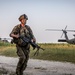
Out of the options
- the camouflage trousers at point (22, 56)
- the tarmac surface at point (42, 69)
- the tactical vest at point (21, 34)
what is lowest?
the tarmac surface at point (42, 69)

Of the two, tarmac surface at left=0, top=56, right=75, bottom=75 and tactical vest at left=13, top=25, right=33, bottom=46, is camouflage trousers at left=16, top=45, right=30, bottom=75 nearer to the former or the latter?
tactical vest at left=13, top=25, right=33, bottom=46

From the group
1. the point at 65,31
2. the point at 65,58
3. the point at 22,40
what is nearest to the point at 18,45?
the point at 22,40

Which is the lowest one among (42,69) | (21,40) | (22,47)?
(42,69)

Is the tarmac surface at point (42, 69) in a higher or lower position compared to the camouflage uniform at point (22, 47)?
lower

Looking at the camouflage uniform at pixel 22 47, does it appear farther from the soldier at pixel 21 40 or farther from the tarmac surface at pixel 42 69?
the tarmac surface at pixel 42 69

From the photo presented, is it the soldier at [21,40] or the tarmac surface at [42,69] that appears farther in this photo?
the tarmac surface at [42,69]

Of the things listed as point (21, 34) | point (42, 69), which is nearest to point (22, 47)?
point (21, 34)

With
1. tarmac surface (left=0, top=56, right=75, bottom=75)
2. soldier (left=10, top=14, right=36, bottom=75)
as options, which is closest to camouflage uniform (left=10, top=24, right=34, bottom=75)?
soldier (left=10, top=14, right=36, bottom=75)

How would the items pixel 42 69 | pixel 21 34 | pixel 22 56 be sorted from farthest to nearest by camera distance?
pixel 42 69 < pixel 21 34 < pixel 22 56

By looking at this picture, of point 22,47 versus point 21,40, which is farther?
point 22,47

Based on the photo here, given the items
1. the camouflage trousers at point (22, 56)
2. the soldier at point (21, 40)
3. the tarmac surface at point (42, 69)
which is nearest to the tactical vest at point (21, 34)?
the soldier at point (21, 40)

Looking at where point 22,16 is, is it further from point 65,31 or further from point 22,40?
point 65,31

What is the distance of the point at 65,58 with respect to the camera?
29.3m

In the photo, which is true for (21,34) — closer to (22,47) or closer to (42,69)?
(22,47)
